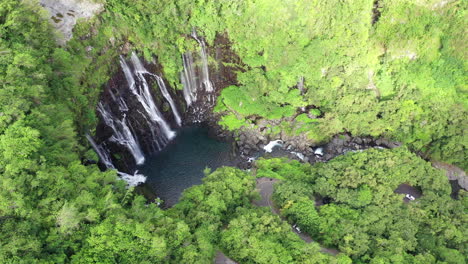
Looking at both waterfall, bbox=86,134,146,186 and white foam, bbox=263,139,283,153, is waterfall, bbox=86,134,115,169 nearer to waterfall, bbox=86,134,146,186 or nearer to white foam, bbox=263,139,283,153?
waterfall, bbox=86,134,146,186

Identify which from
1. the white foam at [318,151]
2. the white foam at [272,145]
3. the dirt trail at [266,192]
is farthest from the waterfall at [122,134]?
the white foam at [318,151]

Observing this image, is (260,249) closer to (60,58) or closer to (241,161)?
(241,161)

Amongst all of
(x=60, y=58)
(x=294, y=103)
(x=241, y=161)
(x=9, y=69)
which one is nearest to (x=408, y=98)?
(x=294, y=103)

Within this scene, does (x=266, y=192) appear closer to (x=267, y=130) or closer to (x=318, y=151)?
(x=267, y=130)

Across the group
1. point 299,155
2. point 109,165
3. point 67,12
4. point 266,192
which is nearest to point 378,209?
point 266,192

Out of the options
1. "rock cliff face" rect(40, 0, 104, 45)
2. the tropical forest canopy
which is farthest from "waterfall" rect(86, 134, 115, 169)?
"rock cliff face" rect(40, 0, 104, 45)
